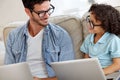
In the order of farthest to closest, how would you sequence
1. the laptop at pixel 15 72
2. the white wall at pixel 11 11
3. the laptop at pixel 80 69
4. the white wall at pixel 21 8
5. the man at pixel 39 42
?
1. the white wall at pixel 11 11
2. the white wall at pixel 21 8
3. the man at pixel 39 42
4. the laptop at pixel 15 72
5. the laptop at pixel 80 69

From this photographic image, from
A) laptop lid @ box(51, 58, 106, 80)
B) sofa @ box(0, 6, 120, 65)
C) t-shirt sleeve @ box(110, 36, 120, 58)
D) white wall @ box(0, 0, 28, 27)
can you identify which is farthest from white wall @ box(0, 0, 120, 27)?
laptop lid @ box(51, 58, 106, 80)

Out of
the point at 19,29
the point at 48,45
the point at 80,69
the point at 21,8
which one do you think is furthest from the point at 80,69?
the point at 21,8

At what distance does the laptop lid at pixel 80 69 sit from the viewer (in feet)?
3.73

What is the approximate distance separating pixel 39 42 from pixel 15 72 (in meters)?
0.53

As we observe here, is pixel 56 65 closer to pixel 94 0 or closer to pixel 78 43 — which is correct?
pixel 78 43

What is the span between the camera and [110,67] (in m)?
1.53

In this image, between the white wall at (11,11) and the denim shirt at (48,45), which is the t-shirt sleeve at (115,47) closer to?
the denim shirt at (48,45)

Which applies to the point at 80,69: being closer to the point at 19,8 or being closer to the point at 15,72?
the point at 15,72

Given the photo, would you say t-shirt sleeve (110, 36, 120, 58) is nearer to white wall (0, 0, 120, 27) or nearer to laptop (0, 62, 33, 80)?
laptop (0, 62, 33, 80)

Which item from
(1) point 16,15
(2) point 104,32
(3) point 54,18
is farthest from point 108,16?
(1) point 16,15

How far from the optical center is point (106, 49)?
160 centimetres

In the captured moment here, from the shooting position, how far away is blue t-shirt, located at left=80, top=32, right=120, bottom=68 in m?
1.57

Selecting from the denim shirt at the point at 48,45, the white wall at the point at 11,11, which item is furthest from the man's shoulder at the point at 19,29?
the white wall at the point at 11,11

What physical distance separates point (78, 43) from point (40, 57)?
282 mm
